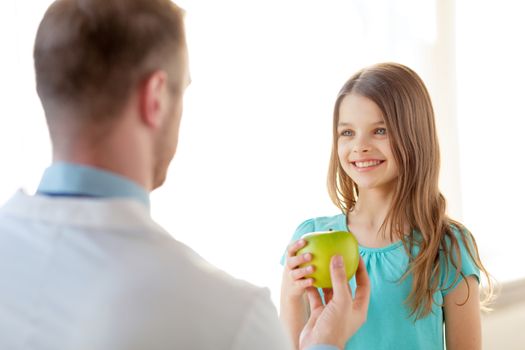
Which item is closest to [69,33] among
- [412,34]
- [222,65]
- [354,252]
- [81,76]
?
[81,76]

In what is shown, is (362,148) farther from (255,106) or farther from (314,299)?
(255,106)

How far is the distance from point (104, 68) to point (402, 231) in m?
1.09

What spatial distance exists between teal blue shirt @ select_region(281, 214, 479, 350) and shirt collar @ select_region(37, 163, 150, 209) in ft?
3.23

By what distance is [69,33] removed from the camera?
31.3 inches

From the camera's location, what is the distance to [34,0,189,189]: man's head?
792 mm

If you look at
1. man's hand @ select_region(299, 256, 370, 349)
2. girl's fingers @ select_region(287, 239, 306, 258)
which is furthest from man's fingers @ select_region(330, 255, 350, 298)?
girl's fingers @ select_region(287, 239, 306, 258)

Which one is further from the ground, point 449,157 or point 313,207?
point 449,157

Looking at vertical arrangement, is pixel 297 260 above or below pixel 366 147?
below

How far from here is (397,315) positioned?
5.43 feet

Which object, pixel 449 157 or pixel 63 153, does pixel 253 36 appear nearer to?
pixel 449 157

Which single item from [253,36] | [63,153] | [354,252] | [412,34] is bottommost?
[354,252]

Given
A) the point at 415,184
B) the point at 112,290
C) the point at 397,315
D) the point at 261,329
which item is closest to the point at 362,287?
the point at 397,315

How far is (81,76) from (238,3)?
137 centimetres

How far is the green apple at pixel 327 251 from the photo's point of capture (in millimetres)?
1449
